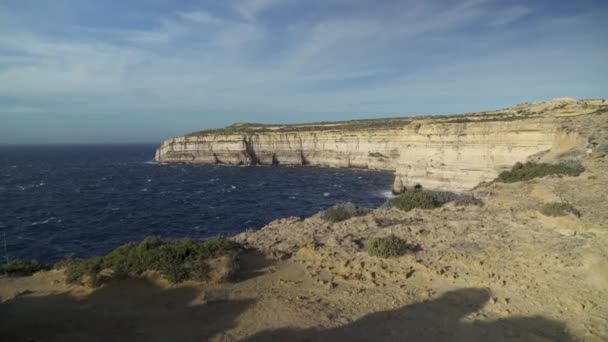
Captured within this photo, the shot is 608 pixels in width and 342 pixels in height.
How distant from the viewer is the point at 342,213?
1364 cm

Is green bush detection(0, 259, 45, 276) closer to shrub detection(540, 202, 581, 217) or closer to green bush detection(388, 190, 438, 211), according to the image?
green bush detection(388, 190, 438, 211)

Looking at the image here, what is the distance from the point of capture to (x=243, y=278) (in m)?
8.20

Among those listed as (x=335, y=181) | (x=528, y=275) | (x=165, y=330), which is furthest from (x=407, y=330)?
(x=335, y=181)

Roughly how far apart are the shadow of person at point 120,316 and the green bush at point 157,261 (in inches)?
15.1

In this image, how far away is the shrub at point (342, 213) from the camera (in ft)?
43.9

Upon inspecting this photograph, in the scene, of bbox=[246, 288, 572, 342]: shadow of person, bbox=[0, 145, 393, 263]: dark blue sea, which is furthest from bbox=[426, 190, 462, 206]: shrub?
bbox=[0, 145, 393, 263]: dark blue sea

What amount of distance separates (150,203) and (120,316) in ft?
105

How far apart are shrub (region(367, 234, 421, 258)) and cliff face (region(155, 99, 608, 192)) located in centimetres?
2277

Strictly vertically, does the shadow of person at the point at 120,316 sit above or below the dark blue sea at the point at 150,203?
above

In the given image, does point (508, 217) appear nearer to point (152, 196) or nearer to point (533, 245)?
point (533, 245)

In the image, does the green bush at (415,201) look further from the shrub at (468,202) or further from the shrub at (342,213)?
the shrub at (342,213)

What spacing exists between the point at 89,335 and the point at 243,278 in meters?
3.22

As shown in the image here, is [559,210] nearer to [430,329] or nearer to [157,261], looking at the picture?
[430,329]

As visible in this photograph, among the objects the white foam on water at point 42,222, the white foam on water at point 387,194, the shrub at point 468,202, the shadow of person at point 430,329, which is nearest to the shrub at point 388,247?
the shadow of person at point 430,329
